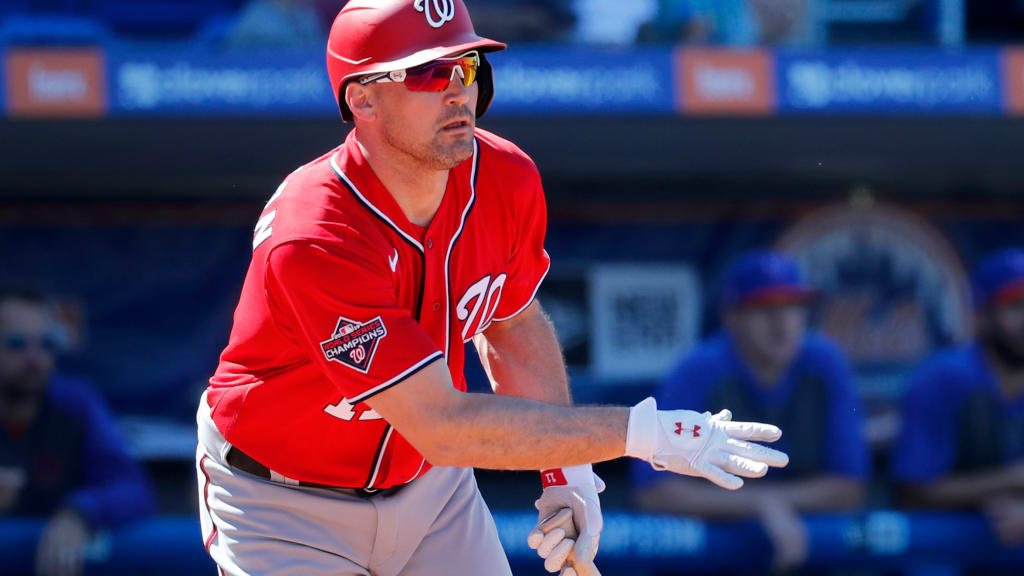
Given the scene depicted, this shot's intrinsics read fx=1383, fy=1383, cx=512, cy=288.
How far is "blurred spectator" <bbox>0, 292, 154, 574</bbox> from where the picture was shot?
4422 mm

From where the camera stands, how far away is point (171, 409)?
568 centimetres

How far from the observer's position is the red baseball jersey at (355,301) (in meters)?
2.19

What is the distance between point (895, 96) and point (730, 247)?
1.13 meters

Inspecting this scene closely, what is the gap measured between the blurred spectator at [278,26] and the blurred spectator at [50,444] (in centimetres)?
117

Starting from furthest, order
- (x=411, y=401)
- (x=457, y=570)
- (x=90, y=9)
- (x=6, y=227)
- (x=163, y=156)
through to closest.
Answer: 1. (x=6, y=227)
2. (x=90, y=9)
3. (x=163, y=156)
4. (x=457, y=570)
5. (x=411, y=401)

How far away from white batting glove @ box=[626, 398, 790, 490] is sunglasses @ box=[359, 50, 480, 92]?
2.13 ft

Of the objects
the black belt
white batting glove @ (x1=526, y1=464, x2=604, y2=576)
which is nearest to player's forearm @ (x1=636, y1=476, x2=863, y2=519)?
white batting glove @ (x1=526, y1=464, x2=604, y2=576)

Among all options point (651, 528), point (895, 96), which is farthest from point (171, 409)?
point (895, 96)

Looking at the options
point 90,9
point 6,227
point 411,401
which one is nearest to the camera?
point 411,401

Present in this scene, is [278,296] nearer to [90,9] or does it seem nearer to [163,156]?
[163,156]

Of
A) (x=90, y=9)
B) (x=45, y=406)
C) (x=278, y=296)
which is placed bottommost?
(x=45, y=406)

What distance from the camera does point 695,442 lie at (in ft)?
7.19

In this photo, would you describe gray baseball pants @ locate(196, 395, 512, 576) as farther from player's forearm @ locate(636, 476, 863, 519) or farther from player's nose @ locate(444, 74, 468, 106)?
player's forearm @ locate(636, 476, 863, 519)

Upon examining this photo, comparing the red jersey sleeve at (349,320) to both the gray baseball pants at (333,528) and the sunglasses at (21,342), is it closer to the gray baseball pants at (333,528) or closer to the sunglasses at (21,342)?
the gray baseball pants at (333,528)
